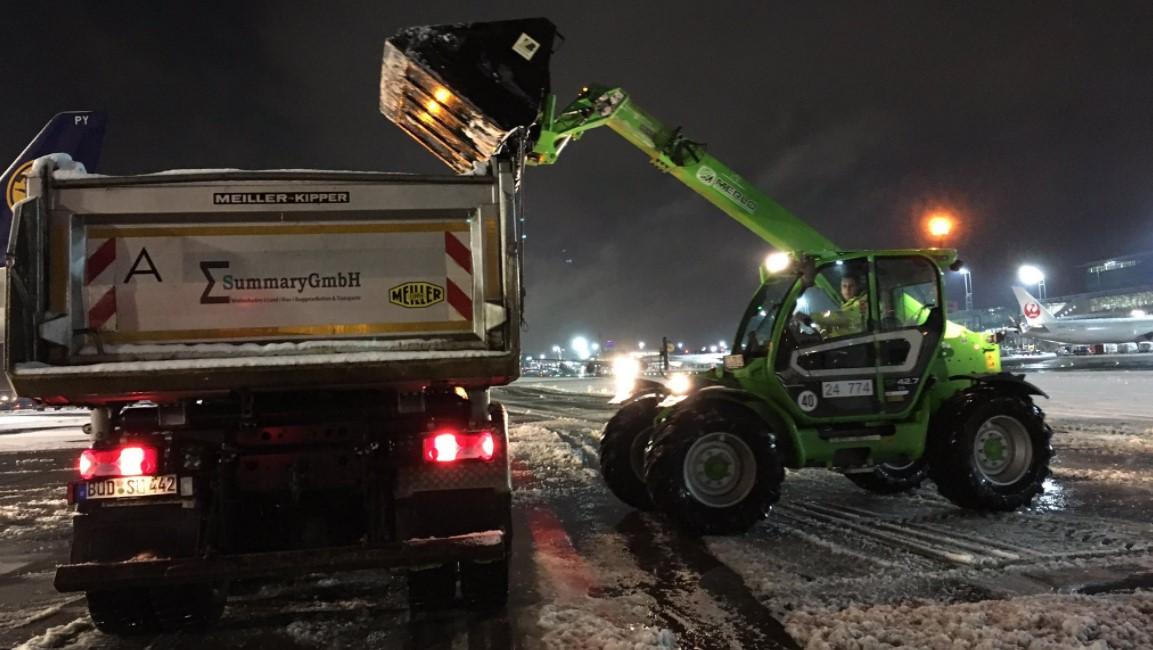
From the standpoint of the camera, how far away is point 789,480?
8914mm

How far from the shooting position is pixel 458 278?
4.27 m

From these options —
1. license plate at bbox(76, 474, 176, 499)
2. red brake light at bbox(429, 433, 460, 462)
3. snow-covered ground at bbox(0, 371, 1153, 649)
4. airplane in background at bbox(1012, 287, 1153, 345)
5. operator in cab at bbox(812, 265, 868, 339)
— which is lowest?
snow-covered ground at bbox(0, 371, 1153, 649)

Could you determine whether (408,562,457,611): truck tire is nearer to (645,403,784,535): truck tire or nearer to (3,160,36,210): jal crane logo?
(645,403,784,535): truck tire

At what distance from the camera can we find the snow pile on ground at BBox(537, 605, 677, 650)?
3864mm

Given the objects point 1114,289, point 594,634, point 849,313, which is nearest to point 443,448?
point 594,634

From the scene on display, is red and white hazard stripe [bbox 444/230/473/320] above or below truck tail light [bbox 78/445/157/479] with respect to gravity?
above

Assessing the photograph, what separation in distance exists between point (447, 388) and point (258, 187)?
1.56m

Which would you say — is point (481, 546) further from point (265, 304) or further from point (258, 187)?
point (258, 187)

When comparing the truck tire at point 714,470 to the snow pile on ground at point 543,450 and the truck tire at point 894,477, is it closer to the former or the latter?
the truck tire at point 894,477

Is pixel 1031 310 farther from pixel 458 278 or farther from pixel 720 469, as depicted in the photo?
pixel 458 278

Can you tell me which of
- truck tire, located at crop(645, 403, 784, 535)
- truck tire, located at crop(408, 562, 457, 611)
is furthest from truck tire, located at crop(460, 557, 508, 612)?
truck tire, located at crop(645, 403, 784, 535)

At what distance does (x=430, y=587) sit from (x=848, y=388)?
4.25m

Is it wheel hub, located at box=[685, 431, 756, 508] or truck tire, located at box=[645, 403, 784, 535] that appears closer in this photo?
truck tire, located at box=[645, 403, 784, 535]

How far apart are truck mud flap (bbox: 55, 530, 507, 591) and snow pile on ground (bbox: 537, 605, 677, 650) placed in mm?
543
